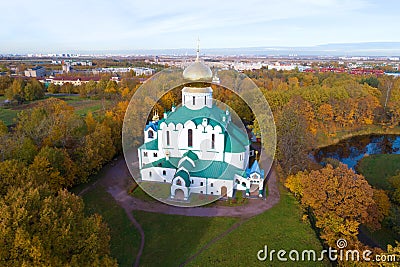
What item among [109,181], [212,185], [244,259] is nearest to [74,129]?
[109,181]

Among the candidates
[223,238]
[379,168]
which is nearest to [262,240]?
[223,238]

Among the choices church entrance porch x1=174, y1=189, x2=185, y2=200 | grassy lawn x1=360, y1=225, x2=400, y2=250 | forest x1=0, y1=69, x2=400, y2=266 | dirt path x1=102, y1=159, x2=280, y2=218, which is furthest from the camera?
church entrance porch x1=174, y1=189, x2=185, y2=200

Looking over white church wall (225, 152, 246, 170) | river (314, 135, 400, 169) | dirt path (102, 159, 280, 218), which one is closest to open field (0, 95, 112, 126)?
dirt path (102, 159, 280, 218)

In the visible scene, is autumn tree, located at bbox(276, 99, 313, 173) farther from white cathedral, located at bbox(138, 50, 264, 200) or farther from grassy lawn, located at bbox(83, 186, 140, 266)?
grassy lawn, located at bbox(83, 186, 140, 266)

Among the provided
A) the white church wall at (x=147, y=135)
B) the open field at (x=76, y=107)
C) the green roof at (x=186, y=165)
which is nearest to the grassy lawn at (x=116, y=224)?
the green roof at (x=186, y=165)

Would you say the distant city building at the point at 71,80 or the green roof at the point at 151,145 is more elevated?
the distant city building at the point at 71,80

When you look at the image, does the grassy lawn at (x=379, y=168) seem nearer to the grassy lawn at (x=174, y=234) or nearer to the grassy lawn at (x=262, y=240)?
the grassy lawn at (x=262, y=240)
